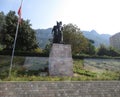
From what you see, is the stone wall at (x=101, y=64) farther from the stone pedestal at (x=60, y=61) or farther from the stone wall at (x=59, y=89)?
the stone wall at (x=59, y=89)

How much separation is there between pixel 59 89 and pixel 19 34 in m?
22.2

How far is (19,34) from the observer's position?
34062mm

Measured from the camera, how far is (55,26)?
21.8m

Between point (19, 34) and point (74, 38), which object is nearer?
point (19, 34)

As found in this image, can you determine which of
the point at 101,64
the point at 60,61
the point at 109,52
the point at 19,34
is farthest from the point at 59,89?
the point at 109,52

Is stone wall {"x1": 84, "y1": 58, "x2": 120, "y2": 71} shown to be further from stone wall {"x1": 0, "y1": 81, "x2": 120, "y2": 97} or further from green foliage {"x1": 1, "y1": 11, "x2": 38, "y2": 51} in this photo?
stone wall {"x1": 0, "y1": 81, "x2": 120, "y2": 97}

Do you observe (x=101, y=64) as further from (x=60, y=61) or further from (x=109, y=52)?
(x=109, y=52)

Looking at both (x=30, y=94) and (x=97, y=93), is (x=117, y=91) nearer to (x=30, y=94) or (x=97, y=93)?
(x=97, y=93)

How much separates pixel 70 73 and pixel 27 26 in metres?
17.6

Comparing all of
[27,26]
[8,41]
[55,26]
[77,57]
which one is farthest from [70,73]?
[27,26]

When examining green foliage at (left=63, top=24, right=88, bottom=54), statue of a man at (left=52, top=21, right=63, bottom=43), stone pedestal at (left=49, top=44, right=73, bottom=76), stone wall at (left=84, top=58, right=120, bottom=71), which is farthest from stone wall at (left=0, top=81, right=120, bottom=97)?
green foliage at (left=63, top=24, right=88, bottom=54)

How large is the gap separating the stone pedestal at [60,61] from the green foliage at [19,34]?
13740 millimetres

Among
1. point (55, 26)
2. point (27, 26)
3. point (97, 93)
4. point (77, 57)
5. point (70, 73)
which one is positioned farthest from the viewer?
point (27, 26)

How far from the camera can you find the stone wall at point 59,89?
1229 centimetres
